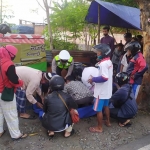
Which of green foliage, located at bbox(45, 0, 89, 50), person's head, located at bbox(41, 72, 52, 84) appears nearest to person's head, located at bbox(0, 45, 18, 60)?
person's head, located at bbox(41, 72, 52, 84)

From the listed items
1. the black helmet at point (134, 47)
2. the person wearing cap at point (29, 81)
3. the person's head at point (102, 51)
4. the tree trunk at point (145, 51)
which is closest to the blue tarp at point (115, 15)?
the tree trunk at point (145, 51)

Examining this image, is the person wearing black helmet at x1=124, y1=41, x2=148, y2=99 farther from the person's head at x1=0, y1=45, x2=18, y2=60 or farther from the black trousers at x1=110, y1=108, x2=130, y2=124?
the person's head at x1=0, y1=45, x2=18, y2=60

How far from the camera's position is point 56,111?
3.66m

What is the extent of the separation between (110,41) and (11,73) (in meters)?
4.53

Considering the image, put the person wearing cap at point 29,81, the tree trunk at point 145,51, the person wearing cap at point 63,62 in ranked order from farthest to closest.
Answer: the person wearing cap at point 63,62 < the tree trunk at point 145,51 < the person wearing cap at point 29,81

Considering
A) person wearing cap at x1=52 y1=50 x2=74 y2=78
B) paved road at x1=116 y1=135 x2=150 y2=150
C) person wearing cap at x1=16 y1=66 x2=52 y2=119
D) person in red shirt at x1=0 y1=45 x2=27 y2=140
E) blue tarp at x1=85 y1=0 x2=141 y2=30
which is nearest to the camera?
person in red shirt at x1=0 y1=45 x2=27 y2=140

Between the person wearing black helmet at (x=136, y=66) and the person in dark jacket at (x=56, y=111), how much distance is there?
176cm

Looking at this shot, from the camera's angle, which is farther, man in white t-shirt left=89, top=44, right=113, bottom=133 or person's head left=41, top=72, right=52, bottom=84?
person's head left=41, top=72, right=52, bottom=84

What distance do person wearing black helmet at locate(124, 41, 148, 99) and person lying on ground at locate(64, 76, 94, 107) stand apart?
109 cm

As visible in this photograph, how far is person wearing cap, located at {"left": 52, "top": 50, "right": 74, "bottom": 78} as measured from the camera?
490 cm

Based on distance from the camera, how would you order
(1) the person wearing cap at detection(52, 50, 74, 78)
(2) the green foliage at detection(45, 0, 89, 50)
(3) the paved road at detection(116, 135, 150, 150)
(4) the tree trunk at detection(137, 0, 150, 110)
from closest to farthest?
(3) the paved road at detection(116, 135, 150, 150) → (4) the tree trunk at detection(137, 0, 150, 110) → (1) the person wearing cap at detection(52, 50, 74, 78) → (2) the green foliage at detection(45, 0, 89, 50)

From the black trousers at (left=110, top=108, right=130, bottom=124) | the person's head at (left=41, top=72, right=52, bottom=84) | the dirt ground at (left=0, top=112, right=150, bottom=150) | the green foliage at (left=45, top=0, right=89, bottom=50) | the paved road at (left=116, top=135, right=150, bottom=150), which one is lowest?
the paved road at (left=116, top=135, right=150, bottom=150)

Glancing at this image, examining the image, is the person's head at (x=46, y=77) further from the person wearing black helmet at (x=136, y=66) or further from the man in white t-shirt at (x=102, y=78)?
the person wearing black helmet at (x=136, y=66)

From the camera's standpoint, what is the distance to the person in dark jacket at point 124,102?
4.23 metres
